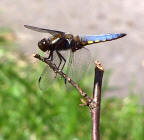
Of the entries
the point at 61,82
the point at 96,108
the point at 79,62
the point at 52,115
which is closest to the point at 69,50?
the point at 79,62

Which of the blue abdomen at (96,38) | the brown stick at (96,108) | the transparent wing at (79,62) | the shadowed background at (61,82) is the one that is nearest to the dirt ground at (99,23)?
the shadowed background at (61,82)

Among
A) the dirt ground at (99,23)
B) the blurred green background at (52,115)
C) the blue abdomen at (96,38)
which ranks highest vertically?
the blue abdomen at (96,38)

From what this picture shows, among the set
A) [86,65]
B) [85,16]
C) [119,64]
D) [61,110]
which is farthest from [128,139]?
[85,16]

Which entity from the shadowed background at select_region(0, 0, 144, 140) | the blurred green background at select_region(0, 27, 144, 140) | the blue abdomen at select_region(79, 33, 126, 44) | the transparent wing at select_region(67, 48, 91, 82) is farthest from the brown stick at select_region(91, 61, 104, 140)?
the blurred green background at select_region(0, 27, 144, 140)

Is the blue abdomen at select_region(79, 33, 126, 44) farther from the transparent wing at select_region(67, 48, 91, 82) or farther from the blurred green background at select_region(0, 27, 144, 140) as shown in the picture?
the blurred green background at select_region(0, 27, 144, 140)

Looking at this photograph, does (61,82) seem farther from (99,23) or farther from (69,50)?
(69,50)

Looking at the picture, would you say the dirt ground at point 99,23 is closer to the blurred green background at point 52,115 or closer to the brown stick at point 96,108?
the blurred green background at point 52,115
